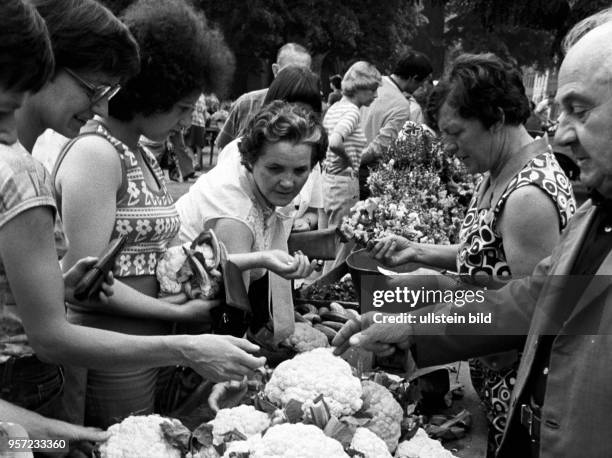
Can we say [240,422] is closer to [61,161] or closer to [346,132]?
[61,161]

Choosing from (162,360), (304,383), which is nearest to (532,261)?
(304,383)

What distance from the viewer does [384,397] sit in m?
2.08

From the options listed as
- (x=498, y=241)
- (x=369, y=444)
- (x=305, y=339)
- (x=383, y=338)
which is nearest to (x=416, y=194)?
(x=305, y=339)

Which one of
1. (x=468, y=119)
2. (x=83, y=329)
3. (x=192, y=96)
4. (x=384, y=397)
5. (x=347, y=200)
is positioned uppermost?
(x=192, y=96)

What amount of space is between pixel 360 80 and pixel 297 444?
5.18m

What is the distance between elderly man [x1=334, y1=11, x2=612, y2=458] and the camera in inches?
56.3

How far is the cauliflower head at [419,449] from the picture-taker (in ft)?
6.60

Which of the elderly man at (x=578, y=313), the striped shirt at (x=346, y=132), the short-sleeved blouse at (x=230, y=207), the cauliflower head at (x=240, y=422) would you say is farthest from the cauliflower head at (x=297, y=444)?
the striped shirt at (x=346, y=132)

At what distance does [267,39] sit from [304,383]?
2300 centimetres

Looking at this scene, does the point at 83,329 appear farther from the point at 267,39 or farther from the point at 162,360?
the point at 267,39

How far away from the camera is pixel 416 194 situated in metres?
4.10

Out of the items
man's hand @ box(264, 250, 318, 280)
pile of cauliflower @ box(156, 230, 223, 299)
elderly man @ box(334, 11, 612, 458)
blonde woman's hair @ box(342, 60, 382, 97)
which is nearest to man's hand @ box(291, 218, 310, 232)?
blonde woman's hair @ box(342, 60, 382, 97)

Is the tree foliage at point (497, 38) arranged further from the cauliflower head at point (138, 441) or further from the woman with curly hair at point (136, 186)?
the cauliflower head at point (138, 441)

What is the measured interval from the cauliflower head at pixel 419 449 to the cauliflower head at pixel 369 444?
0.60 ft
